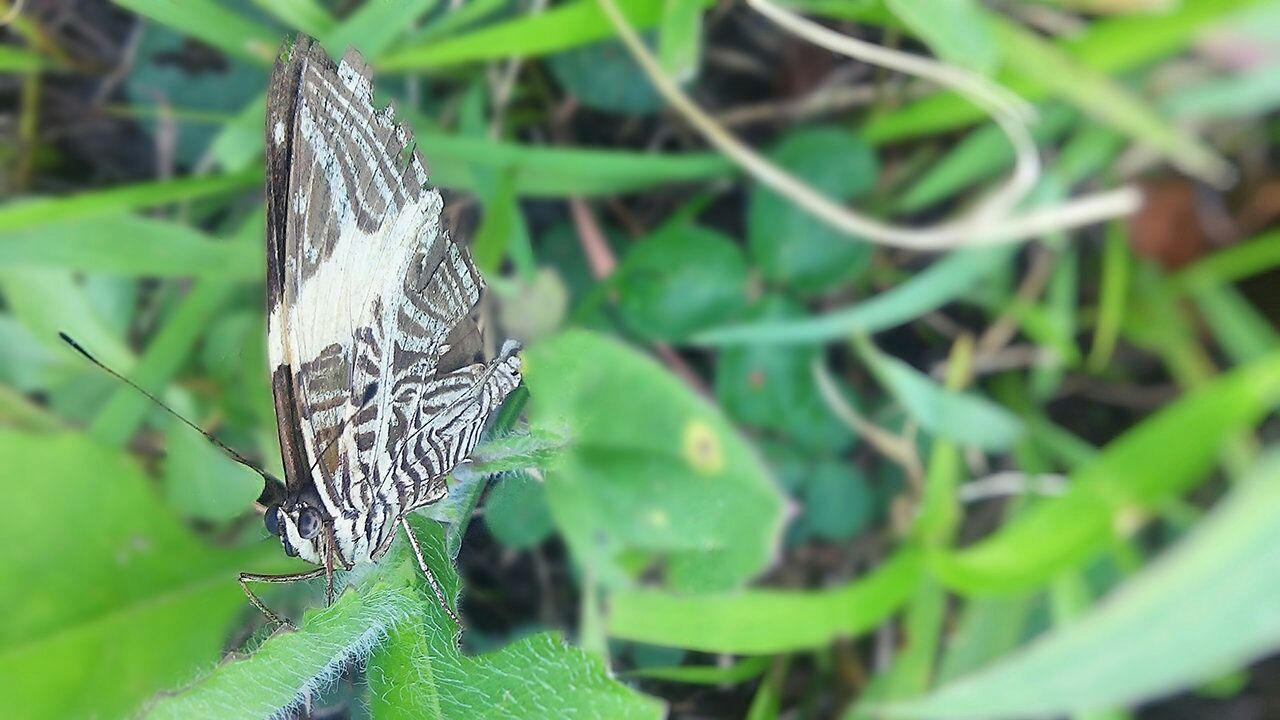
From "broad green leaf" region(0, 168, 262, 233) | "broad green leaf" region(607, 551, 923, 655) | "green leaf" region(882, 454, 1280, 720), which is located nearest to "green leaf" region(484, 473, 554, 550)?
"broad green leaf" region(607, 551, 923, 655)

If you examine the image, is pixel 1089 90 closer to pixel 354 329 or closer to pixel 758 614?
pixel 758 614

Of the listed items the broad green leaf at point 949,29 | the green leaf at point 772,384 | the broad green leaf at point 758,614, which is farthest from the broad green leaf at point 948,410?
the broad green leaf at point 949,29

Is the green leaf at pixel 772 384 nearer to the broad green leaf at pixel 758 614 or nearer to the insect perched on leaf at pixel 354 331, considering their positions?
the broad green leaf at pixel 758 614

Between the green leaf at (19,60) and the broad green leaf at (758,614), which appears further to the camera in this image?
the green leaf at (19,60)

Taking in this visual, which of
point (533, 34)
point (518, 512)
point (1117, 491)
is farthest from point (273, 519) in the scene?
point (1117, 491)

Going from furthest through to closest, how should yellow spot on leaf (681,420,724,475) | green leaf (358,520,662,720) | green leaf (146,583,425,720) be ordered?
1. yellow spot on leaf (681,420,724,475)
2. green leaf (358,520,662,720)
3. green leaf (146,583,425,720)

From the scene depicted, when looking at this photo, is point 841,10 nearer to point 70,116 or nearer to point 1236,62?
point 1236,62

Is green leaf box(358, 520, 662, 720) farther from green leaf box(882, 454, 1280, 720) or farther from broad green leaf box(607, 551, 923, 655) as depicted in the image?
green leaf box(882, 454, 1280, 720)
